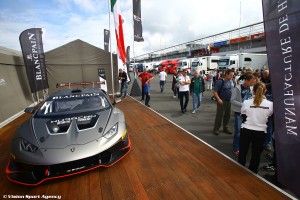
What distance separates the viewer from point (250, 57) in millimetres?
23406

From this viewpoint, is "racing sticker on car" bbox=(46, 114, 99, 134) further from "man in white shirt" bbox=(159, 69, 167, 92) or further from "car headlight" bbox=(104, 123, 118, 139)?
"man in white shirt" bbox=(159, 69, 167, 92)

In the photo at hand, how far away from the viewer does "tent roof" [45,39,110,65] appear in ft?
36.2

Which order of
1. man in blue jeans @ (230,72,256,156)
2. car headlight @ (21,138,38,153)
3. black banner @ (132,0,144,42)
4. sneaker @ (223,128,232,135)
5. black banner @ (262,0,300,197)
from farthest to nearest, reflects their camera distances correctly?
→ 1. black banner @ (132,0,144,42)
2. sneaker @ (223,128,232,135)
3. man in blue jeans @ (230,72,256,156)
4. car headlight @ (21,138,38,153)
5. black banner @ (262,0,300,197)

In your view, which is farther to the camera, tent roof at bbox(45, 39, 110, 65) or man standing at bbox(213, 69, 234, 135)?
tent roof at bbox(45, 39, 110, 65)

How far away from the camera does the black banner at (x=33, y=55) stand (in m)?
8.23

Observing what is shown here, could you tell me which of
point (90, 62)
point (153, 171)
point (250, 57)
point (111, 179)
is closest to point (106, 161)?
point (111, 179)

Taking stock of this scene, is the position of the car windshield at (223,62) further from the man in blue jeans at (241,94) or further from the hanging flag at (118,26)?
the man in blue jeans at (241,94)

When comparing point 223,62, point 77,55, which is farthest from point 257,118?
point 223,62

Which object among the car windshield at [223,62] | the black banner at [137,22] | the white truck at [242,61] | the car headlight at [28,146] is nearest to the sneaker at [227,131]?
the car headlight at [28,146]

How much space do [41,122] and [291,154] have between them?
3.81 meters

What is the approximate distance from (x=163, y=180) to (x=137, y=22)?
1150 centimetres

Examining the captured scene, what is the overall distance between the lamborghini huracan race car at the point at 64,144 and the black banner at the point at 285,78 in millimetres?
2316

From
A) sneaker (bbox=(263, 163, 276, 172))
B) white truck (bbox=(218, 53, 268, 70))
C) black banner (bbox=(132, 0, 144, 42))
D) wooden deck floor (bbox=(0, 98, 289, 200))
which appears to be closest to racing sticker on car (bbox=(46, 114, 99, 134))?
wooden deck floor (bbox=(0, 98, 289, 200))

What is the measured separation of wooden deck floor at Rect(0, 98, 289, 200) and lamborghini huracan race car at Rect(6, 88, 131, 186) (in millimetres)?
216
